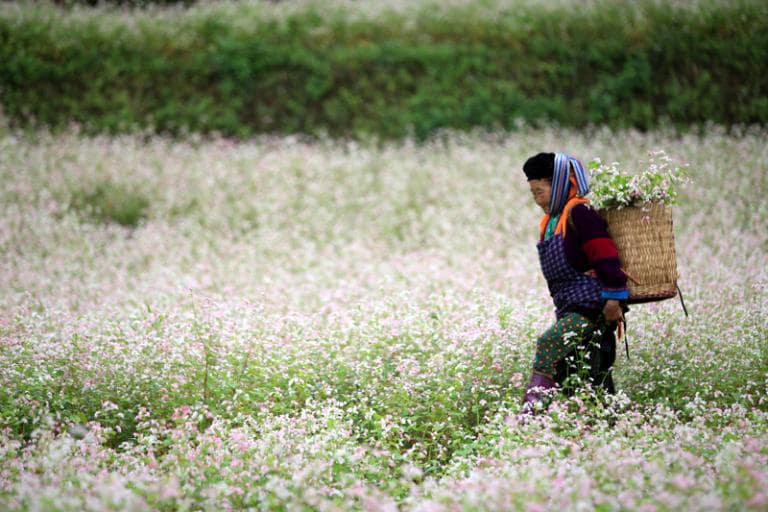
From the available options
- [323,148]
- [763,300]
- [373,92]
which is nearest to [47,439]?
[763,300]

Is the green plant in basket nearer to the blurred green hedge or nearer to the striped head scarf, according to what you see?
the striped head scarf

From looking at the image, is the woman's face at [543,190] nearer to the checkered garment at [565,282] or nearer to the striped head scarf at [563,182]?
the striped head scarf at [563,182]

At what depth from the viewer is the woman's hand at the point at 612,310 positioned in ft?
15.2

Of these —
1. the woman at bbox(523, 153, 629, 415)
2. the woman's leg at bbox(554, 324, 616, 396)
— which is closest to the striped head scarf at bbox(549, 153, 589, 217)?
the woman at bbox(523, 153, 629, 415)

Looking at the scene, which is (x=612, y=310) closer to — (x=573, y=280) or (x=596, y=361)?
(x=573, y=280)

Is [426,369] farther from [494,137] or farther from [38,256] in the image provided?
[494,137]

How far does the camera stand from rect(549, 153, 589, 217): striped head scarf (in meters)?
4.84

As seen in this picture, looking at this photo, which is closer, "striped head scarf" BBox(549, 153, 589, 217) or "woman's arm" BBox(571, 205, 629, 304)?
"woman's arm" BBox(571, 205, 629, 304)

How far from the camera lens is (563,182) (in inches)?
192

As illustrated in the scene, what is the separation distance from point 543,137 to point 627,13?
12.6 ft

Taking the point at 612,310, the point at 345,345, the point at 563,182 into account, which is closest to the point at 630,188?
the point at 563,182

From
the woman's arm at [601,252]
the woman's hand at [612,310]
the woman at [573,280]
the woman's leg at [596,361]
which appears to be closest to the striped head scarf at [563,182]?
the woman at [573,280]

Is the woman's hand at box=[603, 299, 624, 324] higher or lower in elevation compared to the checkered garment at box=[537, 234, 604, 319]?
lower

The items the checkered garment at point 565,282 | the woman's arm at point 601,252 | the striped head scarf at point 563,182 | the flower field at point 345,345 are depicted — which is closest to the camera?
the flower field at point 345,345
